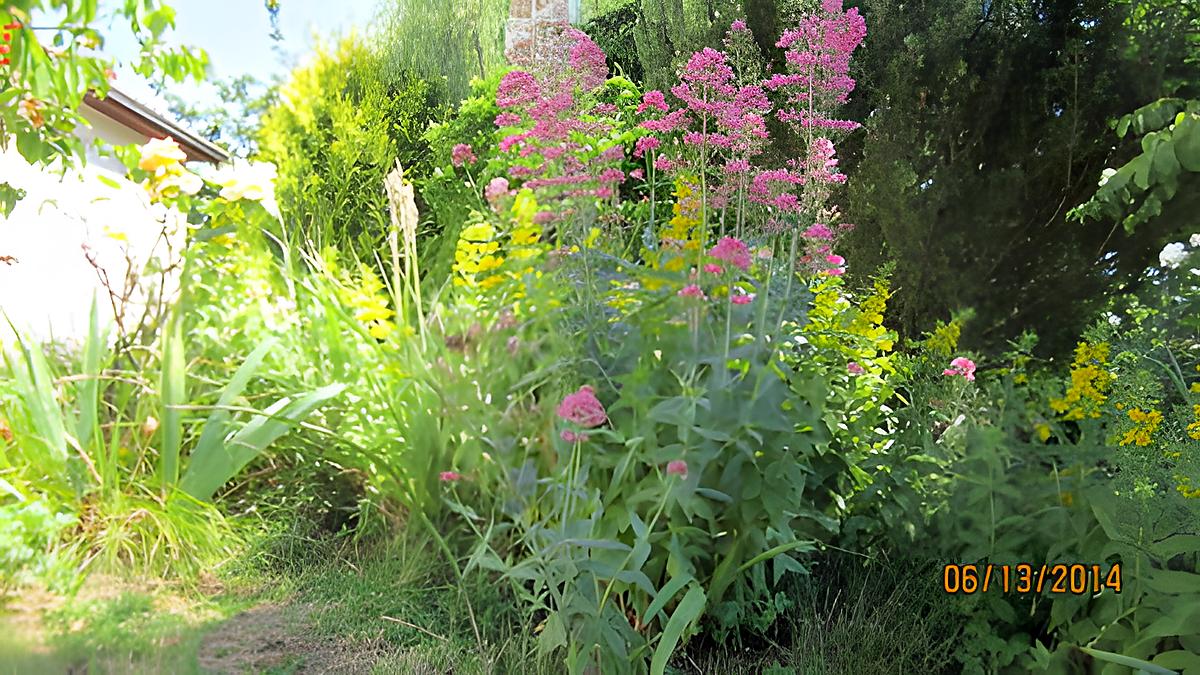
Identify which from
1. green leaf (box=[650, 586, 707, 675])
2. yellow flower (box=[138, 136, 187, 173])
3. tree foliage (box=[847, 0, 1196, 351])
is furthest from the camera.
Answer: tree foliage (box=[847, 0, 1196, 351])

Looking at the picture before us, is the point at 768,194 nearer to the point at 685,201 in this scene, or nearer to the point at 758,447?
the point at 685,201

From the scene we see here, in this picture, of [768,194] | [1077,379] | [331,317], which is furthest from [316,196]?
[1077,379]

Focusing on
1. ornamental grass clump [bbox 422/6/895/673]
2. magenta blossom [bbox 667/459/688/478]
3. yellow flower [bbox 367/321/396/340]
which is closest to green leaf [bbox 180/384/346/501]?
yellow flower [bbox 367/321/396/340]

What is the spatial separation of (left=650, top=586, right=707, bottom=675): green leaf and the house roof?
8.94 feet

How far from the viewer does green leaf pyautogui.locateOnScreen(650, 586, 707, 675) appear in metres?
1.63

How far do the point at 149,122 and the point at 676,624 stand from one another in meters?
3.12

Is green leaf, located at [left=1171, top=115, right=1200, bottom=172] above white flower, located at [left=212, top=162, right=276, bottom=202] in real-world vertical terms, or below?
below

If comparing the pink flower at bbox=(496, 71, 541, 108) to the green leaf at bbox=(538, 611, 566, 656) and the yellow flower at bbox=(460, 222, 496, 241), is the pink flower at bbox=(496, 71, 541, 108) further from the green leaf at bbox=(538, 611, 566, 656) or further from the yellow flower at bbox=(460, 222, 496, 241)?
the green leaf at bbox=(538, 611, 566, 656)

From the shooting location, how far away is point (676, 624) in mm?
1626

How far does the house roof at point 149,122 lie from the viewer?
11.5ft

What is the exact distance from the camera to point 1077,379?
1.82 metres

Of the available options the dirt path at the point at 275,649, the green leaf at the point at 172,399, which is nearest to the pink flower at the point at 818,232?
the dirt path at the point at 275,649

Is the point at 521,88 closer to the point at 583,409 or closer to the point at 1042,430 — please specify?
the point at 583,409

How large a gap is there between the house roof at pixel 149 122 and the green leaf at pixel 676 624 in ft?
8.94
